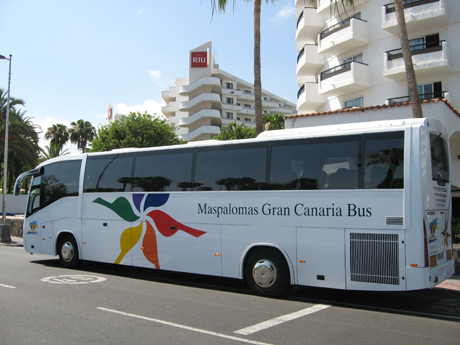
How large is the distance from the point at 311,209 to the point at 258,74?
31.2ft

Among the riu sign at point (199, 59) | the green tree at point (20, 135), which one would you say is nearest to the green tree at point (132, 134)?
the green tree at point (20, 135)

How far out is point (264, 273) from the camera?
337 inches

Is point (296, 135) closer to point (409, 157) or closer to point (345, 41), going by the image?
point (409, 157)

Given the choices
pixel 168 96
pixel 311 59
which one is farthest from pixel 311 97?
pixel 168 96

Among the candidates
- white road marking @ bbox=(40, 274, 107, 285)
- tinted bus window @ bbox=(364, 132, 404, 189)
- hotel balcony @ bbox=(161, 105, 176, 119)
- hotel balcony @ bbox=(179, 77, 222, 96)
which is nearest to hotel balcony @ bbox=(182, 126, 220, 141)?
hotel balcony @ bbox=(179, 77, 222, 96)

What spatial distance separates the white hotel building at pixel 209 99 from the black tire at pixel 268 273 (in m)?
57.8

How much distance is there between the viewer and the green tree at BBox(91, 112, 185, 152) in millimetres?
32250

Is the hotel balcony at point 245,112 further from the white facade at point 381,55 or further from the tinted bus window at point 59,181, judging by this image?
the tinted bus window at point 59,181

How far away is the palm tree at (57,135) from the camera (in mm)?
65375

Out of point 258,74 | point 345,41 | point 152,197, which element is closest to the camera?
point 152,197

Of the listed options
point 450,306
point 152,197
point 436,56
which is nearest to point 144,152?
point 152,197

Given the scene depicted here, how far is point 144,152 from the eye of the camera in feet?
35.6

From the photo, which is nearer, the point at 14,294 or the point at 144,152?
the point at 14,294

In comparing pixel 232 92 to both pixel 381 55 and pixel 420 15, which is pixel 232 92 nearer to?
pixel 381 55
